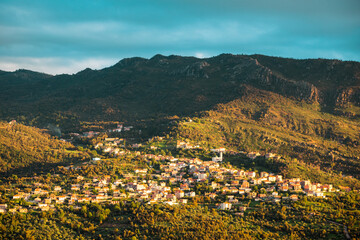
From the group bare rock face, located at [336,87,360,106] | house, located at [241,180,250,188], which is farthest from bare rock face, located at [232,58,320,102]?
house, located at [241,180,250,188]

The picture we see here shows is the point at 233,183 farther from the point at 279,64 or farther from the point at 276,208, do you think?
the point at 279,64

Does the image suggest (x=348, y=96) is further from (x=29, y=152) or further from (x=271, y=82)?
(x=29, y=152)

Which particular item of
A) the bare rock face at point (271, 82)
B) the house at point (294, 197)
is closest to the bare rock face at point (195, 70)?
the bare rock face at point (271, 82)

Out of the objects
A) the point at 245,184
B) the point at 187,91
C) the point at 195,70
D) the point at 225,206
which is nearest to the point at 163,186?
the point at 225,206

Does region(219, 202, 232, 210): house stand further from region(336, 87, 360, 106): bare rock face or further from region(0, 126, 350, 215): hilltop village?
region(336, 87, 360, 106): bare rock face

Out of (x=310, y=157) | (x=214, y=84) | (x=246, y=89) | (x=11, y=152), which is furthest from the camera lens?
(x=214, y=84)

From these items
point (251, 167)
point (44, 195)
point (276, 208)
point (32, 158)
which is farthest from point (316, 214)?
point (32, 158)

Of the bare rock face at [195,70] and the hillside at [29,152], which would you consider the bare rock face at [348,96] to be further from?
the hillside at [29,152]

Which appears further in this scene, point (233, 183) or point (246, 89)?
point (246, 89)
